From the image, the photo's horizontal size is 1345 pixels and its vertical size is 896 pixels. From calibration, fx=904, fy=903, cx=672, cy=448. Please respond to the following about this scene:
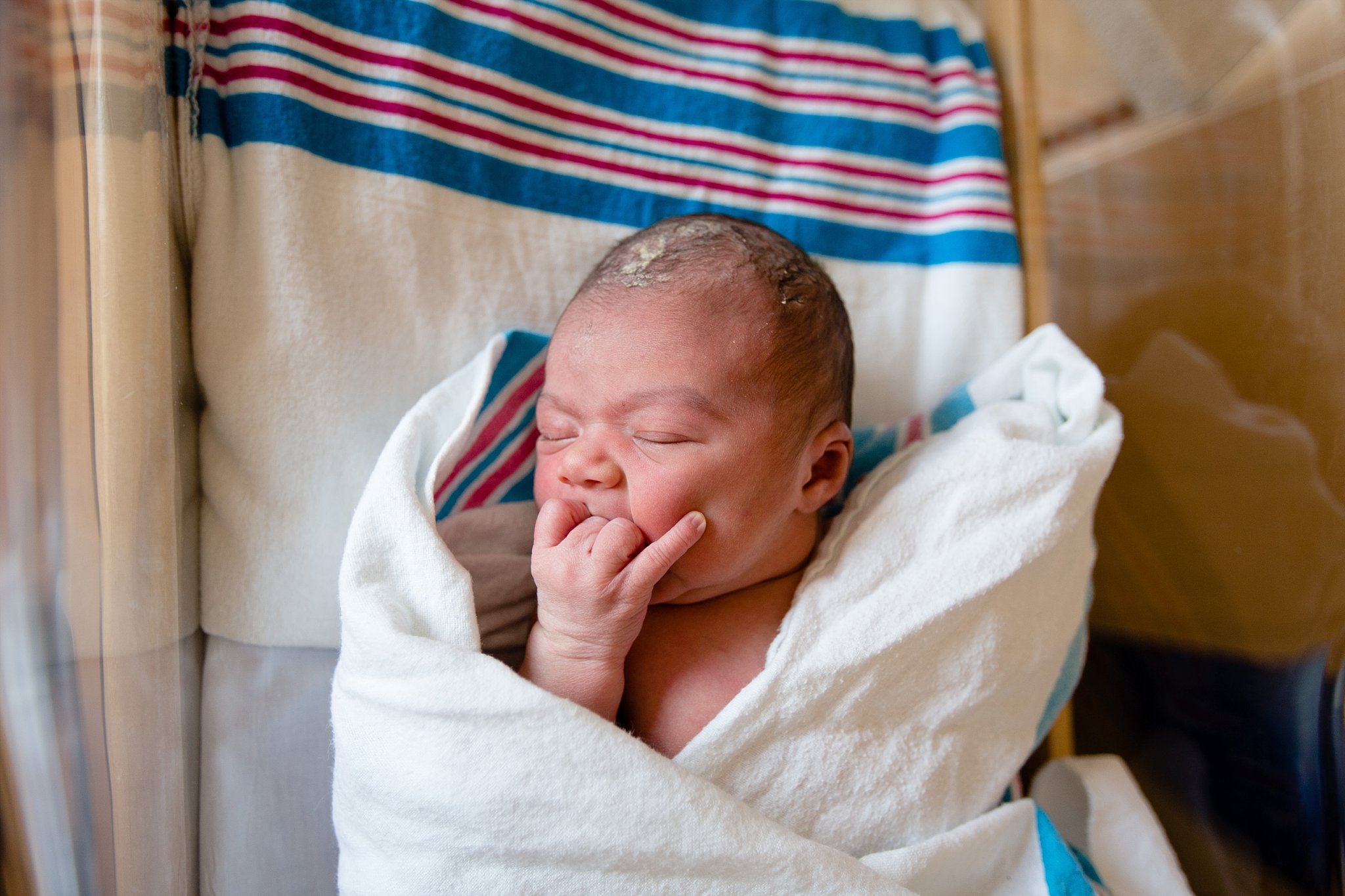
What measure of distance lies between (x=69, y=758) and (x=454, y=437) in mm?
382

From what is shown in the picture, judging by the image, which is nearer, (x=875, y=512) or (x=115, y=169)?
(x=115, y=169)

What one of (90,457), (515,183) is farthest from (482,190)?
(90,457)

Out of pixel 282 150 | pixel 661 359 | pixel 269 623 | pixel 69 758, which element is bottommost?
pixel 269 623

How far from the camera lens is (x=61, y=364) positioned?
52cm

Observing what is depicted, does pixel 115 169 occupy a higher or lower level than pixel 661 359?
higher

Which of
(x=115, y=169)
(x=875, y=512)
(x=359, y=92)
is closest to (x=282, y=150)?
(x=359, y=92)

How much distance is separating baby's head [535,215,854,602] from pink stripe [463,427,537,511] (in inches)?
3.7

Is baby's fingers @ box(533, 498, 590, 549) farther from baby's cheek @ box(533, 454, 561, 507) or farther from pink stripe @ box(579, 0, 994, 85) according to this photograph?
pink stripe @ box(579, 0, 994, 85)

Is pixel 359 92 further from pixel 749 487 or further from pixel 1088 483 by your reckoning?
pixel 1088 483

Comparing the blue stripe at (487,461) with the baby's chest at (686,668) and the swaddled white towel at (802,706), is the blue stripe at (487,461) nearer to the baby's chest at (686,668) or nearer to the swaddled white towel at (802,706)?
the swaddled white towel at (802,706)

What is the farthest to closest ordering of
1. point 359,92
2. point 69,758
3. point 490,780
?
→ point 359,92, point 490,780, point 69,758

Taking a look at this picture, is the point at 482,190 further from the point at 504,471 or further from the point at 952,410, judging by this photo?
the point at 952,410

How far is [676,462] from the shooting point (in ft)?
2.40

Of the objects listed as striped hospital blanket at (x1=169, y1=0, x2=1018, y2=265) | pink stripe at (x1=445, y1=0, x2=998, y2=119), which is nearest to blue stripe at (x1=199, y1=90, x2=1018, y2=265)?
striped hospital blanket at (x1=169, y1=0, x2=1018, y2=265)
